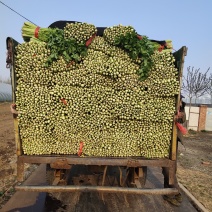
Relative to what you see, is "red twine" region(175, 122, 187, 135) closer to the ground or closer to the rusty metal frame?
the rusty metal frame

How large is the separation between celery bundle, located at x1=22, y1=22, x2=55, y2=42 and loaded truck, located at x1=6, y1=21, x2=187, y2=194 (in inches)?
0.7

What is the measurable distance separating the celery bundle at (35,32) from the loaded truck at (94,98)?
0.02 meters

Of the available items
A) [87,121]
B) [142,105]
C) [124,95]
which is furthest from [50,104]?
[142,105]

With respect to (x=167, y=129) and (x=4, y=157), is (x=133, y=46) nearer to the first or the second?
(x=167, y=129)

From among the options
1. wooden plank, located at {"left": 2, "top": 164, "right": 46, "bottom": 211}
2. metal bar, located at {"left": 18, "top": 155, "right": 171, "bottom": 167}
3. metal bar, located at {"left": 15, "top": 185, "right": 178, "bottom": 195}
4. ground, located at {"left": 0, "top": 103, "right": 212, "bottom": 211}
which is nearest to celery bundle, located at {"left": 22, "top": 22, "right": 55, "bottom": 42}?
metal bar, located at {"left": 18, "top": 155, "right": 171, "bottom": 167}

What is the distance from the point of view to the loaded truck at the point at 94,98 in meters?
3.65

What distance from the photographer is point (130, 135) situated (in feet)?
12.9

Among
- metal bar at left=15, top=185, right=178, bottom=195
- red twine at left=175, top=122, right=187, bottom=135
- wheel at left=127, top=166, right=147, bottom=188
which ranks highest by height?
red twine at left=175, top=122, right=187, bottom=135

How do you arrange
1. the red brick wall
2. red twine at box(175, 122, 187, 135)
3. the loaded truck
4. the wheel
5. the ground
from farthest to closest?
the red brick wall
the ground
the wheel
red twine at box(175, 122, 187, 135)
the loaded truck

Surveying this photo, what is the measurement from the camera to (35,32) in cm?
369

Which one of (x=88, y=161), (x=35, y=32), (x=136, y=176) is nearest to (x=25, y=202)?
(x=88, y=161)

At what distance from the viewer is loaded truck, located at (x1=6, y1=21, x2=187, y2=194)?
A: 144 inches

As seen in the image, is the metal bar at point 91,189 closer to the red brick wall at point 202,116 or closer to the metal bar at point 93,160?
the metal bar at point 93,160

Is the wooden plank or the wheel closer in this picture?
the wheel
